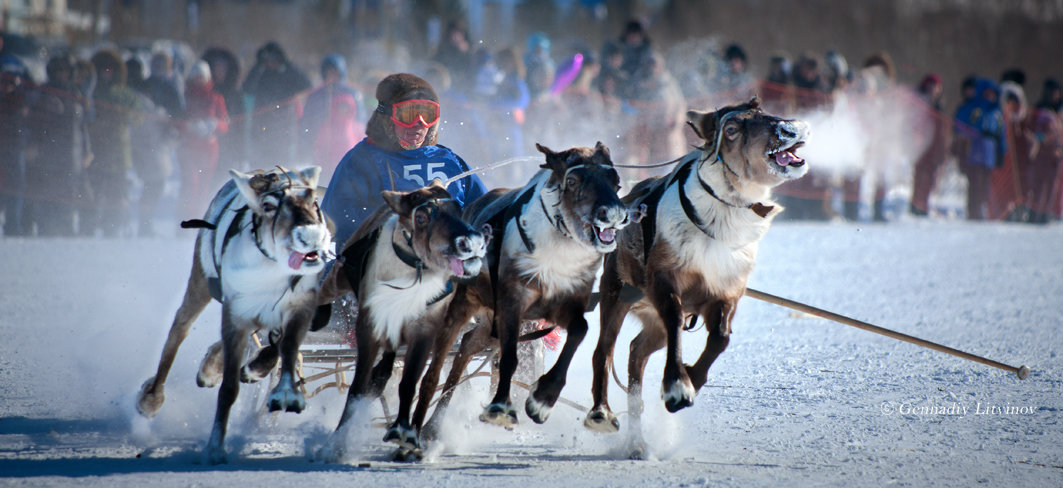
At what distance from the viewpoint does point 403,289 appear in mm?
4266

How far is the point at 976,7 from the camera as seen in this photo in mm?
25641

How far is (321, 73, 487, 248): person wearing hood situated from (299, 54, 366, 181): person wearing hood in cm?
553

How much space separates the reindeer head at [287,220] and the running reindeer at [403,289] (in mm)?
282

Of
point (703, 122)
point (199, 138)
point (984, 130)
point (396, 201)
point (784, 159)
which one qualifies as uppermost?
point (703, 122)

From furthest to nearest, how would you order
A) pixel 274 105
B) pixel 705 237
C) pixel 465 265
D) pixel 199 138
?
pixel 274 105 < pixel 199 138 < pixel 705 237 < pixel 465 265

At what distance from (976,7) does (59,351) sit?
24.7 m

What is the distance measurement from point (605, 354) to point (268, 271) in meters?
1.53

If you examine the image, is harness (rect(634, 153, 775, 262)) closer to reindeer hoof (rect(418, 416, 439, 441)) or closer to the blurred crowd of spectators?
reindeer hoof (rect(418, 416, 439, 441))

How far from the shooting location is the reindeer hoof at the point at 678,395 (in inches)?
161

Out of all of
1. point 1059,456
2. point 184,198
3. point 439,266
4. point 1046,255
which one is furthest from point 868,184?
point 439,266

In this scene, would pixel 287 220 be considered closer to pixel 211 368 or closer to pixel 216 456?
pixel 216 456

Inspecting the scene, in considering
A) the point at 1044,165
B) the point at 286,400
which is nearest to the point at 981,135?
the point at 1044,165

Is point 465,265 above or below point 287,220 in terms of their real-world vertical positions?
below

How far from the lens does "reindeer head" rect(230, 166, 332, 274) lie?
4.02 meters
